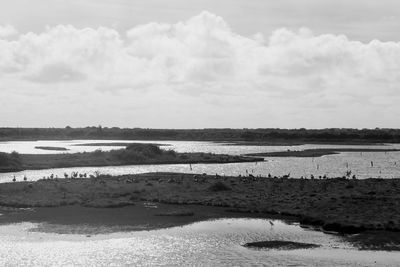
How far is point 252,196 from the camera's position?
5294 centimetres

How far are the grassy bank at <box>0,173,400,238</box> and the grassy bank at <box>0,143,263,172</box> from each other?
28.1 metres

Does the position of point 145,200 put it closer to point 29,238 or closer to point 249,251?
point 29,238

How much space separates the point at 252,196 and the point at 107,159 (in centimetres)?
5119

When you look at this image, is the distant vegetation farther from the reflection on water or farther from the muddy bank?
the reflection on water

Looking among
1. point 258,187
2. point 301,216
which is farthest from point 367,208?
point 258,187

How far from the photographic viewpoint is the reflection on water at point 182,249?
30750mm

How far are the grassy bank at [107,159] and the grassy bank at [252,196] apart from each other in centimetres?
2806

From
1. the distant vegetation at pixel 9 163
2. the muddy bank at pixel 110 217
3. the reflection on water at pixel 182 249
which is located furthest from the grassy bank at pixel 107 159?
the reflection on water at pixel 182 249

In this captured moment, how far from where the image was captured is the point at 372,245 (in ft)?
113

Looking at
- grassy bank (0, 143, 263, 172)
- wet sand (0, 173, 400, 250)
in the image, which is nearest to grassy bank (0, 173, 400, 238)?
wet sand (0, 173, 400, 250)

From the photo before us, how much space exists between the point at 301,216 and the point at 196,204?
11.1m

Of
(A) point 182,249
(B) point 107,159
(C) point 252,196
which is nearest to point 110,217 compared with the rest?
(A) point 182,249

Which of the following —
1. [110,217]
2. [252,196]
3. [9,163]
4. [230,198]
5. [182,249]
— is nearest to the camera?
[182,249]

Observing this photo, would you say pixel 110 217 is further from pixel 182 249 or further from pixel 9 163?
pixel 9 163
